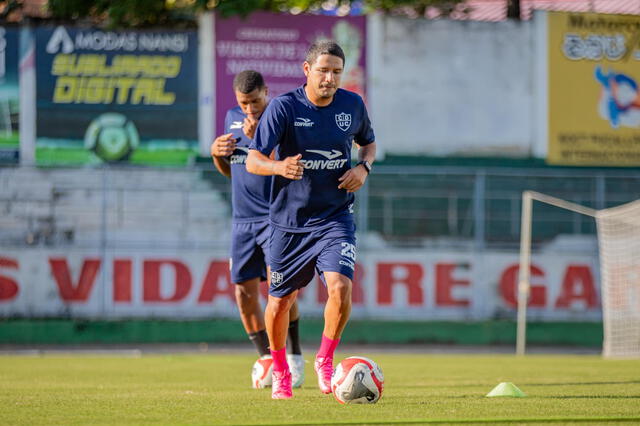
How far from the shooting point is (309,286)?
17.6 metres

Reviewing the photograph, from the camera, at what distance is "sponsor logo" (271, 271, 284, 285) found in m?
7.02

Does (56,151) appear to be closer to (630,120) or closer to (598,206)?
→ (598,206)

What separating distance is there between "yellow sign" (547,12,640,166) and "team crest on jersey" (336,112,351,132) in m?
14.8

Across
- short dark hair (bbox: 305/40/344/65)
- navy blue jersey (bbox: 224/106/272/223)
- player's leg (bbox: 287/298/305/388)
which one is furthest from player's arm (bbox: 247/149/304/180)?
player's leg (bbox: 287/298/305/388)

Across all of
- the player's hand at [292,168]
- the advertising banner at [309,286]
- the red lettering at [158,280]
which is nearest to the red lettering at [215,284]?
the advertising banner at [309,286]

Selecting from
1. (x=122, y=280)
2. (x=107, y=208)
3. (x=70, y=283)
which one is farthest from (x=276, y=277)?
(x=107, y=208)

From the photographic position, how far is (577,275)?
734 inches

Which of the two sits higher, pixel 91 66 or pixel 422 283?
pixel 91 66

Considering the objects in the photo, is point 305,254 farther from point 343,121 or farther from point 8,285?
point 8,285

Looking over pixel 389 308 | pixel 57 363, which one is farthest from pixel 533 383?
pixel 389 308

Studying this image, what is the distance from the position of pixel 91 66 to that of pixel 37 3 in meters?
1.96

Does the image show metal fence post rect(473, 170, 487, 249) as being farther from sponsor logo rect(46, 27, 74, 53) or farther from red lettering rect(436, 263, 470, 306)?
sponsor logo rect(46, 27, 74, 53)

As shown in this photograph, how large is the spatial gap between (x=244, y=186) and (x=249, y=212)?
0.21 metres

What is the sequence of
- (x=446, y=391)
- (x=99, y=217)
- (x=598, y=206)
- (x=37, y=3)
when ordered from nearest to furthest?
(x=446, y=391) < (x=99, y=217) < (x=598, y=206) < (x=37, y=3)
